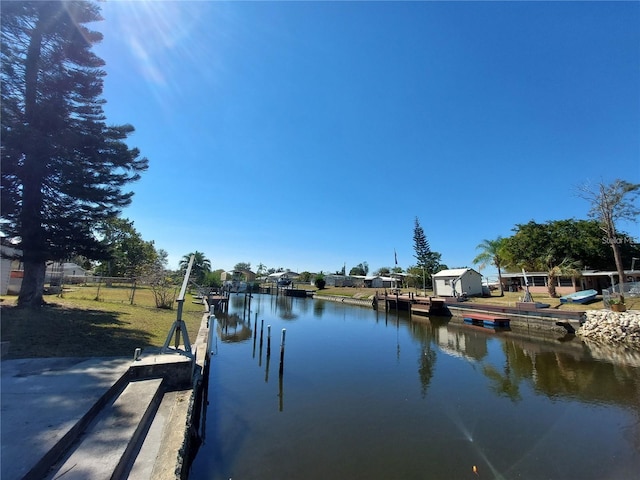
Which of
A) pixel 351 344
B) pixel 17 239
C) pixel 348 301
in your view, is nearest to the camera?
pixel 17 239

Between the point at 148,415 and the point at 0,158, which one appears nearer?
the point at 148,415

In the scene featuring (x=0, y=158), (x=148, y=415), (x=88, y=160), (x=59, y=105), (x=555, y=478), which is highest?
(x=59, y=105)

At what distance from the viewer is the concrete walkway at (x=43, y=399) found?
3.35 m

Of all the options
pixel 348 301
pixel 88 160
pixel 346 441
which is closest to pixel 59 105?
pixel 88 160

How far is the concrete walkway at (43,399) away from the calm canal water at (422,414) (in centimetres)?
247

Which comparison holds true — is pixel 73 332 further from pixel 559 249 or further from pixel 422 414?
pixel 559 249

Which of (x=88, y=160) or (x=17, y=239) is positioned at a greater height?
(x=88, y=160)

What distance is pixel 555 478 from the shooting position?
5.67 m

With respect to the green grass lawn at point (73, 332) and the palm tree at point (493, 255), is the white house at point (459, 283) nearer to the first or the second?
the palm tree at point (493, 255)

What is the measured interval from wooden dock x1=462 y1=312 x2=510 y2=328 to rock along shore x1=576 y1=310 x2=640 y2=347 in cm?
436

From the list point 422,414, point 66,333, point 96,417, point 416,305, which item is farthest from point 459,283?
point 96,417

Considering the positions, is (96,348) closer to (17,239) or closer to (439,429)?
(17,239)

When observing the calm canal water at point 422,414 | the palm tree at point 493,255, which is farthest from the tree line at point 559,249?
the calm canal water at point 422,414

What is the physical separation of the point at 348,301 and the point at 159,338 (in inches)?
1468
